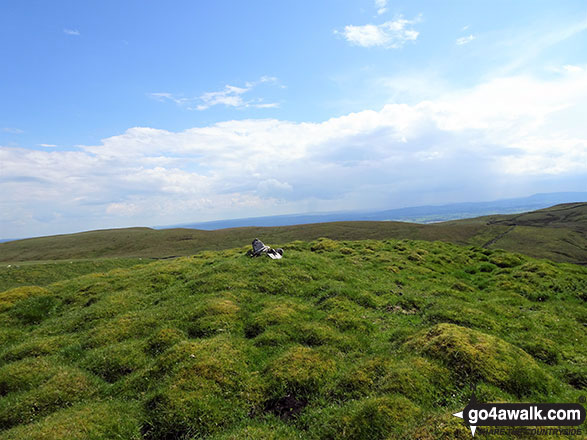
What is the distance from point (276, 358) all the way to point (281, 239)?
102m

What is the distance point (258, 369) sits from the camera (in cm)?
1350

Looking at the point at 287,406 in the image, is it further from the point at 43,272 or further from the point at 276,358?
the point at 43,272

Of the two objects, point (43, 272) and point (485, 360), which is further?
point (43, 272)


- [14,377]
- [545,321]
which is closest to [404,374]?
[545,321]

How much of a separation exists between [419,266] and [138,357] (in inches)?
1283

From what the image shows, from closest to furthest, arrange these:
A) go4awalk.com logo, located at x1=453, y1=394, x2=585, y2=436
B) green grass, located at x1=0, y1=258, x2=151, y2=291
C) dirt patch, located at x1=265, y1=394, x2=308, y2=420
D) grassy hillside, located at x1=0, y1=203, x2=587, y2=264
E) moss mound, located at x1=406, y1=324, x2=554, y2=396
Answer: go4awalk.com logo, located at x1=453, y1=394, x2=585, y2=436, dirt patch, located at x1=265, y1=394, x2=308, y2=420, moss mound, located at x1=406, y1=324, x2=554, y2=396, green grass, located at x1=0, y1=258, x2=151, y2=291, grassy hillside, located at x1=0, y1=203, x2=587, y2=264

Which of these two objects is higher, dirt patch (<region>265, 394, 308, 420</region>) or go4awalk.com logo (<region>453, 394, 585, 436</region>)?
go4awalk.com logo (<region>453, 394, 585, 436</region>)

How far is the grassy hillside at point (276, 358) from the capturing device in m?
10.2

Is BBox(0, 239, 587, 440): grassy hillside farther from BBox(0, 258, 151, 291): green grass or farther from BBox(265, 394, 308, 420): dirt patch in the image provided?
BBox(0, 258, 151, 291): green grass

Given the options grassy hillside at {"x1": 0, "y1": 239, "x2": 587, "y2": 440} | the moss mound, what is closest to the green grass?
grassy hillside at {"x1": 0, "y1": 239, "x2": 587, "y2": 440}

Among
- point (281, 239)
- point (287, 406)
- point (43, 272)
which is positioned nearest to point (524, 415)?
point (287, 406)

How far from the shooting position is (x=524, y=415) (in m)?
9.02

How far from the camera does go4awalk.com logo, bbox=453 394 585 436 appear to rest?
27.9 feet

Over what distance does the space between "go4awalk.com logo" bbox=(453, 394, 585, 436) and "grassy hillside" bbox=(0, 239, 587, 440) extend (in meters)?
0.67
